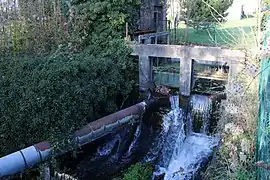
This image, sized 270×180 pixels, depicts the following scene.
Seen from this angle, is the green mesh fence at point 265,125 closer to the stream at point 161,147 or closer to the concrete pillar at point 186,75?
the stream at point 161,147

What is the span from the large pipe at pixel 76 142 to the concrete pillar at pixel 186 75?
4.46ft

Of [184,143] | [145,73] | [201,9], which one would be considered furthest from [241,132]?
[201,9]

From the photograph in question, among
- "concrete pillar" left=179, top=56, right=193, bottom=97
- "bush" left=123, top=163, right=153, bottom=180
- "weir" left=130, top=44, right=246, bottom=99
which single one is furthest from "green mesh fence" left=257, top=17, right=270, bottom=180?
"concrete pillar" left=179, top=56, right=193, bottom=97

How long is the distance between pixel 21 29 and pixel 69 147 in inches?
174

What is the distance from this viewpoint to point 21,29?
927cm

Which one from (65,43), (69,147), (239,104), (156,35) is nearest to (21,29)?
(65,43)

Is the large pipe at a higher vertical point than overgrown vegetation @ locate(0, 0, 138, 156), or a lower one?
lower

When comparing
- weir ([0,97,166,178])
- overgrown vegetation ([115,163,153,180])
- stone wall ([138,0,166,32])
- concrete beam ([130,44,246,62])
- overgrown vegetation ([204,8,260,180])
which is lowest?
overgrown vegetation ([115,163,153,180])

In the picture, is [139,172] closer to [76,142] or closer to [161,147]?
[161,147]

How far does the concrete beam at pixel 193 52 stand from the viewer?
852 centimetres

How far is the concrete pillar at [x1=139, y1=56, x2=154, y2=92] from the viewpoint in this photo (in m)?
10.2

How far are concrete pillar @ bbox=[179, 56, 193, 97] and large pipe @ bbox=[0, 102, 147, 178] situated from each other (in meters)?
1.36

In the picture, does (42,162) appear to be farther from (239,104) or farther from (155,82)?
(155,82)

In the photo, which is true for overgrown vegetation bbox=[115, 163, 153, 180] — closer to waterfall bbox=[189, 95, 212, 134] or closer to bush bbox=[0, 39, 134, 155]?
bush bbox=[0, 39, 134, 155]
